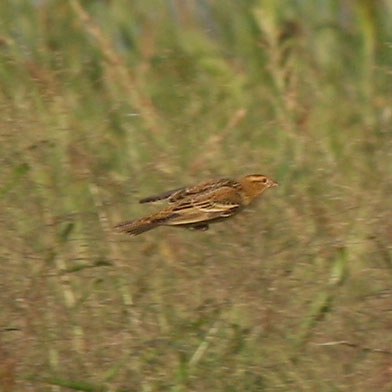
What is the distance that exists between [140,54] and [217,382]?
8.27 ft

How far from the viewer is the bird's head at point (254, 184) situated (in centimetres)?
374

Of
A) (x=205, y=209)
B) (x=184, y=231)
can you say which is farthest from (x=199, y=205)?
(x=184, y=231)

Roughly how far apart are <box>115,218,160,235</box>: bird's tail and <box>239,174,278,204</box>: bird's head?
261 mm

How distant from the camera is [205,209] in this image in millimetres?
3645

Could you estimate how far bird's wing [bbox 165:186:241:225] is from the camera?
3.62 metres

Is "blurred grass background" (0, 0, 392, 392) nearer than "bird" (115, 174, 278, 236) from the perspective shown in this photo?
Yes

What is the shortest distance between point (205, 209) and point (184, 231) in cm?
18

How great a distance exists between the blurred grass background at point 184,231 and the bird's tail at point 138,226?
53 millimetres

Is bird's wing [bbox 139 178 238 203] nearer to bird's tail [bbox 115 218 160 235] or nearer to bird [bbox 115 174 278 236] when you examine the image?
bird [bbox 115 174 278 236]

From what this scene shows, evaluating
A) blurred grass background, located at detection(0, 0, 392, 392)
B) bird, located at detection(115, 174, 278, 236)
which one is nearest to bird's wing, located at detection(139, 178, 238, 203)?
bird, located at detection(115, 174, 278, 236)

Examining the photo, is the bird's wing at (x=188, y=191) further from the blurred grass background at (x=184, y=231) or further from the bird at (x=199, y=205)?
the blurred grass background at (x=184, y=231)

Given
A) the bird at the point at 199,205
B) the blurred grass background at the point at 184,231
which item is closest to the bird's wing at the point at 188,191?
the bird at the point at 199,205

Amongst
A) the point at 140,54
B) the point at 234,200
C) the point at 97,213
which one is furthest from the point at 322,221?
the point at 140,54

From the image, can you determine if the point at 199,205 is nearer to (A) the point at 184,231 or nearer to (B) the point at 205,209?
(B) the point at 205,209
